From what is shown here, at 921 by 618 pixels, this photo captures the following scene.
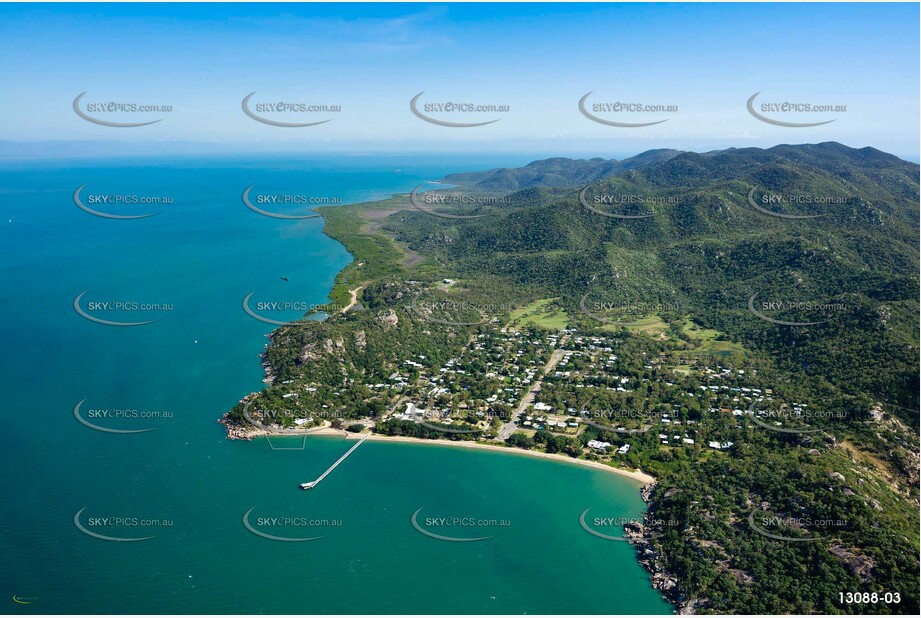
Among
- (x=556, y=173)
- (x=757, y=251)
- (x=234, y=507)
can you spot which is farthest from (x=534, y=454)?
(x=556, y=173)

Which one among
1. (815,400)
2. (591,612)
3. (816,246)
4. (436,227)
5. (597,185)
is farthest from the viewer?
(436,227)

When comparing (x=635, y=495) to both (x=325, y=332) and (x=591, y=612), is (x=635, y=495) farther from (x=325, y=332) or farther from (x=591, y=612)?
(x=325, y=332)

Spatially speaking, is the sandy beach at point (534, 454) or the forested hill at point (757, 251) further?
the forested hill at point (757, 251)

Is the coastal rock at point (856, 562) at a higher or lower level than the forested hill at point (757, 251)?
lower

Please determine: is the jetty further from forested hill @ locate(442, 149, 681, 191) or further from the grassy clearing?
forested hill @ locate(442, 149, 681, 191)

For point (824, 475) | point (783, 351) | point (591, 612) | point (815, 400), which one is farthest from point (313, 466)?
point (783, 351)

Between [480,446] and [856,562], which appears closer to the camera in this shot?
[856,562]

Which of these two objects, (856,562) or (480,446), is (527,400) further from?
(856,562)

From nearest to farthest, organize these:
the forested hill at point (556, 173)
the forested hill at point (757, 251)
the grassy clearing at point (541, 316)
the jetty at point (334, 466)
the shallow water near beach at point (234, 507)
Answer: the shallow water near beach at point (234, 507) < the jetty at point (334, 466) < the forested hill at point (757, 251) < the grassy clearing at point (541, 316) < the forested hill at point (556, 173)

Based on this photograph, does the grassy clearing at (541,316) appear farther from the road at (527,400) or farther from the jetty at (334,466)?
the jetty at (334,466)

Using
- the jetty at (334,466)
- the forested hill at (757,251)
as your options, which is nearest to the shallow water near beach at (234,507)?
the jetty at (334,466)

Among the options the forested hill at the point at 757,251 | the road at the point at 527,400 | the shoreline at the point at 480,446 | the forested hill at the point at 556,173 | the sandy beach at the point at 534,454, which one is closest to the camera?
the sandy beach at the point at 534,454
